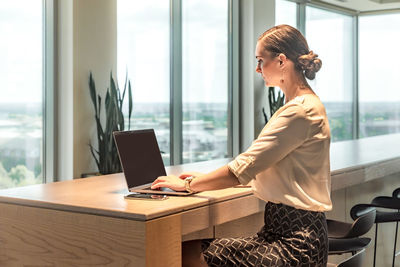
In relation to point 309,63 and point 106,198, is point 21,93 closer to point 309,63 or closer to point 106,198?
point 106,198

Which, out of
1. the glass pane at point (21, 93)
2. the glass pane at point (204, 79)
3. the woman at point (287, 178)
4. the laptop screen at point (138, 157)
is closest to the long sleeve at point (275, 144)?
the woman at point (287, 178)

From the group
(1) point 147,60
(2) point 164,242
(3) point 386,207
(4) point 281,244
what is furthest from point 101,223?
(1) point 147,60

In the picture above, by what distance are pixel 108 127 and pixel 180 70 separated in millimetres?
1673

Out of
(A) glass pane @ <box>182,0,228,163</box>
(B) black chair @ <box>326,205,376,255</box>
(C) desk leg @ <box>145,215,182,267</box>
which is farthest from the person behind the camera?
Result: (A) glass pane @ <box>182,0,228,163</box>

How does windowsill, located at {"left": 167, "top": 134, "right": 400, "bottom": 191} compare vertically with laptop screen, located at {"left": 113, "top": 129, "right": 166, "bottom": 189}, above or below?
below

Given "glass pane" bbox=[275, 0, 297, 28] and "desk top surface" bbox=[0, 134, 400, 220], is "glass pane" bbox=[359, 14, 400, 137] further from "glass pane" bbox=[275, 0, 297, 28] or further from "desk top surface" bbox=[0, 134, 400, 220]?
"desk top surface" bbox=[0, 134, 400, 220]

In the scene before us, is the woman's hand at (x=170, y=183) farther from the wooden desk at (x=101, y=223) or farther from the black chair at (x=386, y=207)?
the black chair at (x=386, y=207)

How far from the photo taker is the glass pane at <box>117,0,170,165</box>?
5941 mm

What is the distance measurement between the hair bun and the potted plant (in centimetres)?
328

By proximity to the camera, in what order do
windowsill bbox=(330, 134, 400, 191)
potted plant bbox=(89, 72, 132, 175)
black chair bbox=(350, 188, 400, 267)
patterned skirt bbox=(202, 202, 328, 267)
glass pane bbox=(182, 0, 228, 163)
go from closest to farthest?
patterned skirt bbox=(202, 202, 328, 267) → windowsill bbox=(330, 134, 400, 191) → black chair bbox=(350, 188, 400, 267) → potted plant bbox=(89, 72, 132, 175) → glass pane bbox=(182, 0, 228, 163)

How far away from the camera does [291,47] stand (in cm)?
202

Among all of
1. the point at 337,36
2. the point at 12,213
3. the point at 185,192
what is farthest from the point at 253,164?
the point at 337,36

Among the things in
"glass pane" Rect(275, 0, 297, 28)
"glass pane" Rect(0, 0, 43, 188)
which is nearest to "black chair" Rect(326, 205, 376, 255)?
"glass pane" Rect(0, 0, 43, 188)

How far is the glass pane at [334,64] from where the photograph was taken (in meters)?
9.24
